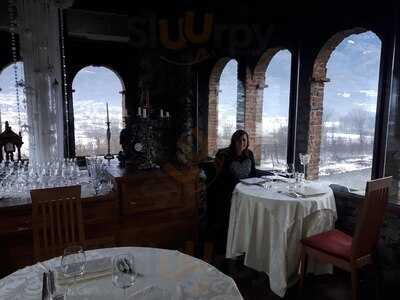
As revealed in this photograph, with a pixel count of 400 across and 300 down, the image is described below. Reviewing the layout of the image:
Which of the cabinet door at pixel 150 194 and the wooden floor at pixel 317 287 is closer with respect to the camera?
the wooden floor at pixel 317 287

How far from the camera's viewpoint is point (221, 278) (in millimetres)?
1393

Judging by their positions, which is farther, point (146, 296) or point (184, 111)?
point (184, 111)

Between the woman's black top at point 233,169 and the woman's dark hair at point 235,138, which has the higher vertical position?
the woman's dark hair at point 235,138

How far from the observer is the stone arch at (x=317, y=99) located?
3607mm

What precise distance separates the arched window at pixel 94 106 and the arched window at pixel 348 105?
158 inches

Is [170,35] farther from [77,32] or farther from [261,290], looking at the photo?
[261,290]

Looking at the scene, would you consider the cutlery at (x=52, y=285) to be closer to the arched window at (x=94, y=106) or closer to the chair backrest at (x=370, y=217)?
the chair backrest at (x=370, y=217)

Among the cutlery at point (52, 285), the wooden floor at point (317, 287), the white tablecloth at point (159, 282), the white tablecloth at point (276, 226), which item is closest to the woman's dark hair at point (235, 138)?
the white tablecloth at point (276, 226)

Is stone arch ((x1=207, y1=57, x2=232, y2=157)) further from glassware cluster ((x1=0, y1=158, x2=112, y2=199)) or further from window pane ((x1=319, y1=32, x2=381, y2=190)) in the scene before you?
glassware cluster ((x1=0, y1=158, x2=112, y2=199))

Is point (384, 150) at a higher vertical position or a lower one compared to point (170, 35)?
lower

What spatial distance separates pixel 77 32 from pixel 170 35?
1.71m

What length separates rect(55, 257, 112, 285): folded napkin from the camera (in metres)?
1.31

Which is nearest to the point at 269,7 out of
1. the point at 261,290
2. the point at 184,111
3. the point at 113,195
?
the point at 184,111

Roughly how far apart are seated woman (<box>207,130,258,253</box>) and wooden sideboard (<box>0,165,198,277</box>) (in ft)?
1.13
